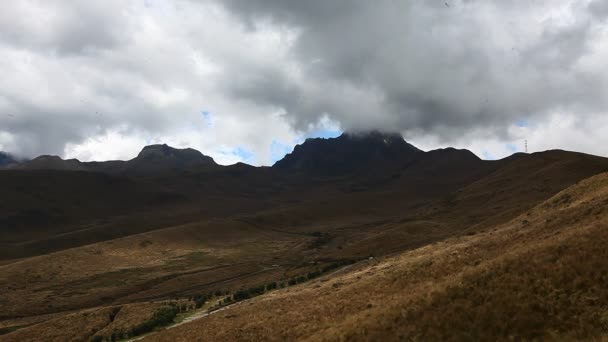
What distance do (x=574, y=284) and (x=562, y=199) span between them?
121ft

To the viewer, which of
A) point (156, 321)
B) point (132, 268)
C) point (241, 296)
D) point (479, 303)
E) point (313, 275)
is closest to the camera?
point (479, 303)

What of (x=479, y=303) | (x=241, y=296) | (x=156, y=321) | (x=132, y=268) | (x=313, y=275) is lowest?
(x=132, y=268)

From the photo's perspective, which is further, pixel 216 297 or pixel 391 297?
pixel 216 297

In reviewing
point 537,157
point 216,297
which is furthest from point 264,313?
point 537,157

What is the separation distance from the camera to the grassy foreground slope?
1792 cm

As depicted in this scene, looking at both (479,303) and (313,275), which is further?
(313,275)

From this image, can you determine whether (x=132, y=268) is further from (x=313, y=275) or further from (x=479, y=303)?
(x=479, y=303)

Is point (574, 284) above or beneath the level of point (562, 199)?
beneath

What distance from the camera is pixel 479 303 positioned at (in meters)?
20.1

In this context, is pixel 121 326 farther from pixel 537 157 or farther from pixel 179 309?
pixel 537 157

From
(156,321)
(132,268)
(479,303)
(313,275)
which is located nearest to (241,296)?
(156,321)

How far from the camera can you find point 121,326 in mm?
48656

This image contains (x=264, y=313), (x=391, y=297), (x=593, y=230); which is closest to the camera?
(x=593, y=230)

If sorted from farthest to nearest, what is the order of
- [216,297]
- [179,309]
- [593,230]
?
[216,297] → [179,309] → [593,230]
